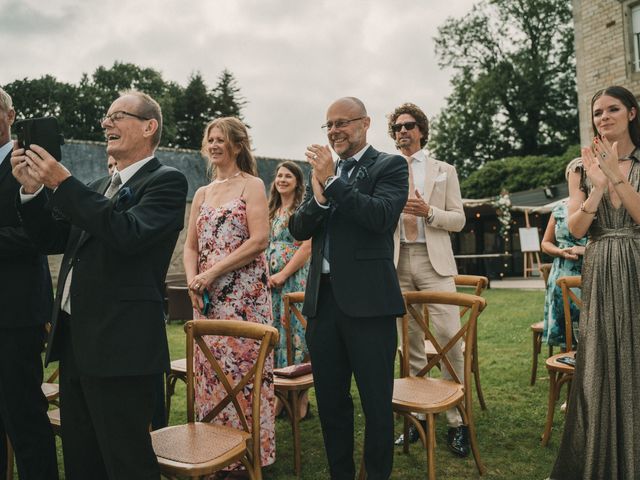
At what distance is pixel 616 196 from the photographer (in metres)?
2.93

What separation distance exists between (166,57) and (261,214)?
54829 mm

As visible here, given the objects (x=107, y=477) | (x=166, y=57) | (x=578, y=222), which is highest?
(x=166, y=57)

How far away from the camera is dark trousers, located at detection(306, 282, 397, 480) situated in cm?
273

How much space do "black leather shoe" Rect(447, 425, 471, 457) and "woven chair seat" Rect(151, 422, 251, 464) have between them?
1.79m

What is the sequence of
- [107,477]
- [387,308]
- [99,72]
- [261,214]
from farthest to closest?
1. [99,72]
2. [261,214]
3. [387,308]
4. [107,477]

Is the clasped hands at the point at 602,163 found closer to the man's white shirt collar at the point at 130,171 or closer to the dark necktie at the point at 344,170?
the dark necktie at the point at 344,170

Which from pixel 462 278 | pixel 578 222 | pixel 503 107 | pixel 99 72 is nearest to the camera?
pixel 578 222

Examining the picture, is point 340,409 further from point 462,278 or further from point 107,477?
point 462,278

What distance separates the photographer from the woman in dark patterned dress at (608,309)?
2826mm

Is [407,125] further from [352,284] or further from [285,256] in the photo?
[352,284]

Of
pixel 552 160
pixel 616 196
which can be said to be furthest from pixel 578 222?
pixel 552 160

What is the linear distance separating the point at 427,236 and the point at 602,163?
4.67 ft

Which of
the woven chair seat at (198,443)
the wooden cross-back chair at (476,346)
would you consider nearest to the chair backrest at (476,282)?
the wooden cross-back chair at (476,346)

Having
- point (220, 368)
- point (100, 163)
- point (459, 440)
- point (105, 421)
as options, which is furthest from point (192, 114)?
point (105, 421)
